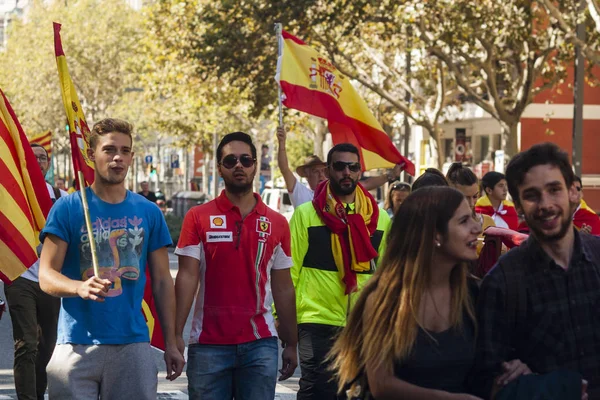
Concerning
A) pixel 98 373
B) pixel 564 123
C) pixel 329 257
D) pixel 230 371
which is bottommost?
pixel 230 371

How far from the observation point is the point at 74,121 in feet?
20.7

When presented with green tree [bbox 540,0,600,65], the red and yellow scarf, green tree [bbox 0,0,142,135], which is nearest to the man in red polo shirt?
the red and yellow scarf

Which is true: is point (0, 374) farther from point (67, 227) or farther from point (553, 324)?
point (553, 324)

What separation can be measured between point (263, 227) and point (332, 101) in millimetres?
4255

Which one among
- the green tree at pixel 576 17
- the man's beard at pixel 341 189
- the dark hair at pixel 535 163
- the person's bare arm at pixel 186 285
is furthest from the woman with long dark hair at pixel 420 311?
the green tree at pixel 576 17

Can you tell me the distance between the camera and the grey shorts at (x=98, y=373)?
6074mm

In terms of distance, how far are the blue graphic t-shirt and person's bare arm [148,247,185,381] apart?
10 cm

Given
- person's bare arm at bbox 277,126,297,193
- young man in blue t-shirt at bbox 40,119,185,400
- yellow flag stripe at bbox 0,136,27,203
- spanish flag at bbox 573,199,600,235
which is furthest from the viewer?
person's bare arm at bbox 277,126,297,193

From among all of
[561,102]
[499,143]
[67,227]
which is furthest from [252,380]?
[499,143]

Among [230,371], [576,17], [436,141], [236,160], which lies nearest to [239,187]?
[236,160]

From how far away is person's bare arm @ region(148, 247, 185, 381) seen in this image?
6.42 meters

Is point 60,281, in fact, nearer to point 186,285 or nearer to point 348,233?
point 186,285

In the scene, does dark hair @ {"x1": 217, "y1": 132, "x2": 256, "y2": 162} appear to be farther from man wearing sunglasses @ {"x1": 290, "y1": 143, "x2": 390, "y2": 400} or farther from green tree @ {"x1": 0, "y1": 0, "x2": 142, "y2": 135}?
green tree @ {"x1": 0, "y1": 0, "x2": 142, "y2": 135}

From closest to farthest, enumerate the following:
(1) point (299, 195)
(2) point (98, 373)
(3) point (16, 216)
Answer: (2) point (98, 373) → (3) point (16, 216) → (1) point (299, 195)
